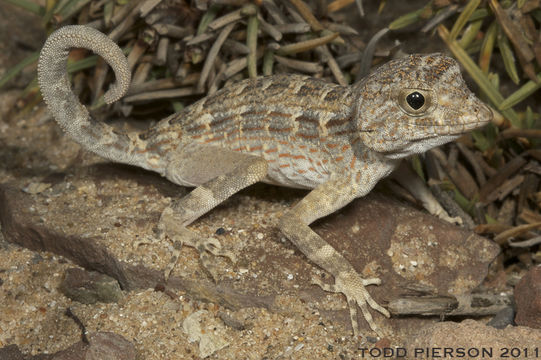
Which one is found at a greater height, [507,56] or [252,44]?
[507,56]

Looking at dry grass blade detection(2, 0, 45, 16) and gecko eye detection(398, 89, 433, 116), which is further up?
dry grass blade detection(2, 0, 45, 16)

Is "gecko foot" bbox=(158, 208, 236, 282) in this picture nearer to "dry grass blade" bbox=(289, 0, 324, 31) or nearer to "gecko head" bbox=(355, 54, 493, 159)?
"gecko head" bbox=(355, 54, 493, 159)

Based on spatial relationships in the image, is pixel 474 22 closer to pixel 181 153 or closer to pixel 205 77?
pixel 205 77

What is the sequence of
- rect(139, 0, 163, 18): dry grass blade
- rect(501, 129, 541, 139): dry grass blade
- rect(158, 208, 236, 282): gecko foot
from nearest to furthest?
rect(158, 208, 236, 282): gecko foot
rect(501, 129, 541, 139): dry grass blade
rect(139, 0, 163, 18): dry grass blade

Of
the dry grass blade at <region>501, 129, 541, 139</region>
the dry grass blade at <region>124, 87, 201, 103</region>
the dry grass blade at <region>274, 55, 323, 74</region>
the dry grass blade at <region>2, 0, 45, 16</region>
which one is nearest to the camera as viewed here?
the dry grass blade at <region>501, 129, 541, 139</region>

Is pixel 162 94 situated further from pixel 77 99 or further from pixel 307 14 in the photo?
pixel 307 14

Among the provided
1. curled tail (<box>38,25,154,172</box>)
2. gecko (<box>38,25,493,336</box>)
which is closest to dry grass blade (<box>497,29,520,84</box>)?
gecko (<box>38,25,493,336</box>)

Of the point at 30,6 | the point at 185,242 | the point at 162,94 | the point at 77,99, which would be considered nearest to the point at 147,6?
the point at 162,94
